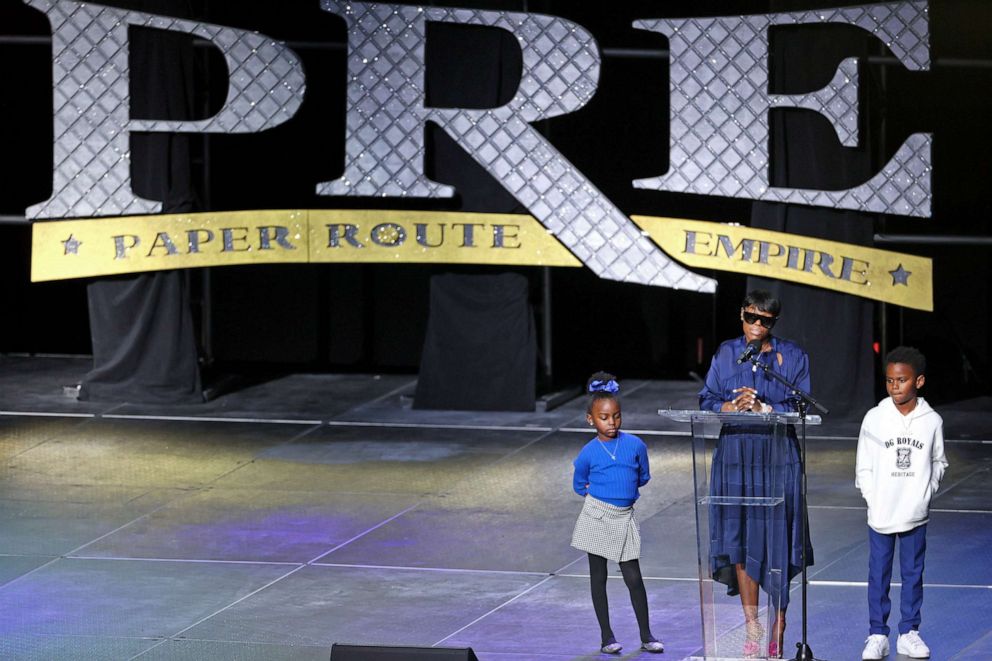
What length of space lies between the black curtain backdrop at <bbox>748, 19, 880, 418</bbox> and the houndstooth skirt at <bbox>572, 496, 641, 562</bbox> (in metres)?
6.34

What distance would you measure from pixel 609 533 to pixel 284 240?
7291mm

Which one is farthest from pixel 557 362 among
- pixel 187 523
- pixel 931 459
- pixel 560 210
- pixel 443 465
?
pixel 931 459

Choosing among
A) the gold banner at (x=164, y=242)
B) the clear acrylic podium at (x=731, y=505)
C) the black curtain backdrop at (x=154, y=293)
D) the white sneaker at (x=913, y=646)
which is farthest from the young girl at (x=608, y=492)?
the black curtain backdrop at (x=154, y=293)

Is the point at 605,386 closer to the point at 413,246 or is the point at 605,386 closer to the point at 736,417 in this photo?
the point at 736,417

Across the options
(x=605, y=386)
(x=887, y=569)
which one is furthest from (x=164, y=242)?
(x=887, y=569)

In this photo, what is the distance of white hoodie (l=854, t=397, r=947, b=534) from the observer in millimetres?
7816

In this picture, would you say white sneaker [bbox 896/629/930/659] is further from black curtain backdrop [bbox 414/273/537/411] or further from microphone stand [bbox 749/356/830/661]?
black curtain backdrop [bbox 414/273/537/411]

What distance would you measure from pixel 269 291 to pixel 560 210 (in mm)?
3491

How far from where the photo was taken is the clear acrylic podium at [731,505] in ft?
25.3

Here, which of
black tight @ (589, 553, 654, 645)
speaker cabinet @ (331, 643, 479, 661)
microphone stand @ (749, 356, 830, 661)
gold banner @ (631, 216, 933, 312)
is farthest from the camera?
gold banner @ (631, 216, 933, 312)

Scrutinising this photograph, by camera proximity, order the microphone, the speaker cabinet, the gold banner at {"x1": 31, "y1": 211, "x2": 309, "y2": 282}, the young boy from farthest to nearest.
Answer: the gold banner at {"x1": 31, "y1": 211, "x2": 309, "y2": 282}
the young boy
the microphone
the speaker cabinet

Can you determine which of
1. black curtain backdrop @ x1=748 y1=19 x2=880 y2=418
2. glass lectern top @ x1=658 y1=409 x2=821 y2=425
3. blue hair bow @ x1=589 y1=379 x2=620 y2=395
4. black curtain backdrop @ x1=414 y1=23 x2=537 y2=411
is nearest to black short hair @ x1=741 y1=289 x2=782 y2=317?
glass lectern top @ x1=658 y1=409 x2=821 y2=425

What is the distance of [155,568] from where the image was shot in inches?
398

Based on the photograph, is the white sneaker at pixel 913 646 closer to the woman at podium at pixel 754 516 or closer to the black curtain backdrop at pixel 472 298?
the woman at podium at pixel 754 516
